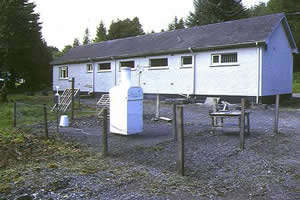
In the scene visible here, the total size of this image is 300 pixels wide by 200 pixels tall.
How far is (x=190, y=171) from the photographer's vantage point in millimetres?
5457

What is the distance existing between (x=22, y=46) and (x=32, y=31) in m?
4.72

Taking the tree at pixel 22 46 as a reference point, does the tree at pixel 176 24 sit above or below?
above

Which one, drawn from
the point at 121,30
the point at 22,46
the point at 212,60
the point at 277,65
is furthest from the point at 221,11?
the point at 22,46

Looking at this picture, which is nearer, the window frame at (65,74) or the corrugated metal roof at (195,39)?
the corrugated metal roof at (195,39)

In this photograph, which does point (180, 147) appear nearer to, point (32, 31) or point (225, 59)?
point (225, 59)

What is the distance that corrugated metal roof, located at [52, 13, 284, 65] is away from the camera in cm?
1818

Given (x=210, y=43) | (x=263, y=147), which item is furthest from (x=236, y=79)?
(x=263, y=147)

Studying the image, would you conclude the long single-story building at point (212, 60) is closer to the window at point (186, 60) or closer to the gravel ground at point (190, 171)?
the window at point (186, 60)

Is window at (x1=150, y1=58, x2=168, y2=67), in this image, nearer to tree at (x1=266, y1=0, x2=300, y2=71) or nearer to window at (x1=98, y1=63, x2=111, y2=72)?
window at (x1=98, y1=63, x2=111, y2=72)

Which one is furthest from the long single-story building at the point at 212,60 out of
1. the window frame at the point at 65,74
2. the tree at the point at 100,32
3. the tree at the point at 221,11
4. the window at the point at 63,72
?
the tree at the point at 100,32

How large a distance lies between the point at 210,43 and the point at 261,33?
3005mm

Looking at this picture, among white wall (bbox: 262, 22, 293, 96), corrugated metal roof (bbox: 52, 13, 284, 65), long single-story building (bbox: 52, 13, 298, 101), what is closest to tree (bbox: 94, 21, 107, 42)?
corrugated metal roof (bbox: 52, 13, 284, 65)

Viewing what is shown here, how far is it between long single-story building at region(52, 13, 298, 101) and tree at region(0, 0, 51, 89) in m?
7.70

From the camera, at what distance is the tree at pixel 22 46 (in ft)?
85.4
